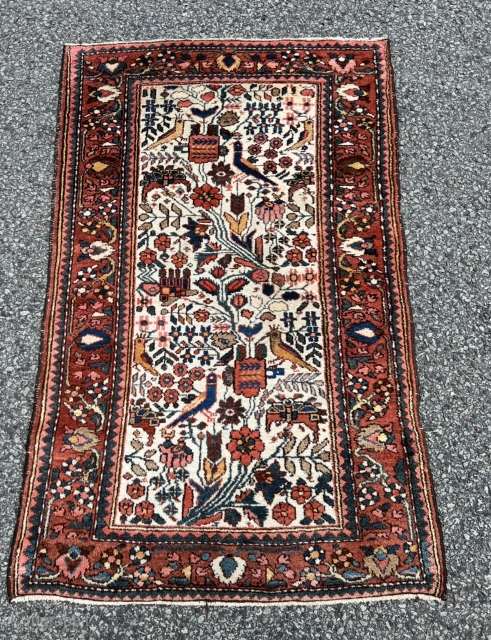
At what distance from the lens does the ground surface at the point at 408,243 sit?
6.18 ft

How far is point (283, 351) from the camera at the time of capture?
2186 mm

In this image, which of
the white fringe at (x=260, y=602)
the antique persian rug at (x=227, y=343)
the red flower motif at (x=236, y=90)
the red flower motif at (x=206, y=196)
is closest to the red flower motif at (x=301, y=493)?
the antique persian rug at (x=227, y=343)

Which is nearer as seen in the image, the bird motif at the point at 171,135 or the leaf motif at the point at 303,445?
the leaf motif at the point at 303,445

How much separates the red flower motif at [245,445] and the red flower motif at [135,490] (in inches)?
10.0

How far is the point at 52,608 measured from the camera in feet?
6.22

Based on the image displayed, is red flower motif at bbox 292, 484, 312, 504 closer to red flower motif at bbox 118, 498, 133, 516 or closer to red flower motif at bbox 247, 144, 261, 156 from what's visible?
red flower motif at bbox 118, 498, 133, 516

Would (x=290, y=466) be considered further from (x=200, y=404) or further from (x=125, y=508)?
(x=125, y=508)

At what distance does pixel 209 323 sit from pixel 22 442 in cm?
61

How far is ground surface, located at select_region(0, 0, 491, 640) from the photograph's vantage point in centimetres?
188

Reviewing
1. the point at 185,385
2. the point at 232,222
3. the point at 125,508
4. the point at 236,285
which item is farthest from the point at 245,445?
the point at 232,222

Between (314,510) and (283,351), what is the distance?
1.49ft

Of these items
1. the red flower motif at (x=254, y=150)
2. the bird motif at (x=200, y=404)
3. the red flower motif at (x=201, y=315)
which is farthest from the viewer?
the red flower motif at (x=254, y=150)

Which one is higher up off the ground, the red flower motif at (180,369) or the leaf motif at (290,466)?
the red flower motif at (180,369)

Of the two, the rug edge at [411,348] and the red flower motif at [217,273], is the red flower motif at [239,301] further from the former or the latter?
the rug edge at [411,348]
